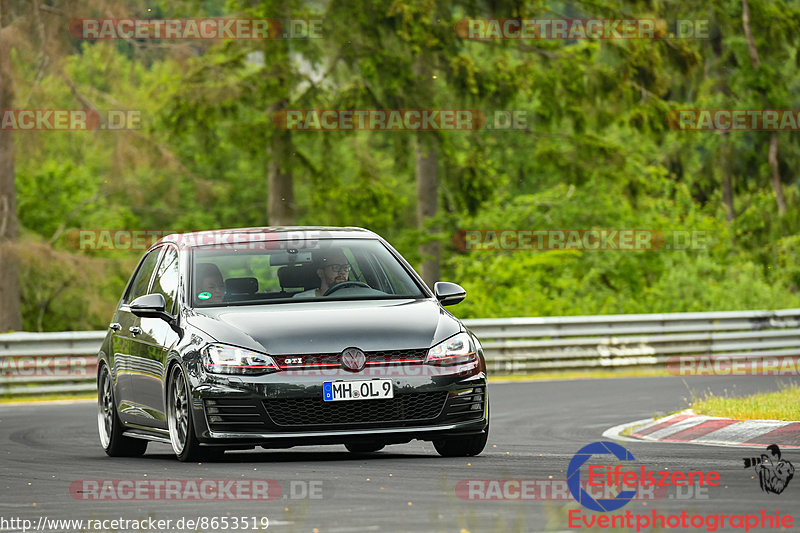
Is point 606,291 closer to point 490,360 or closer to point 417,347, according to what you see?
point 490,360

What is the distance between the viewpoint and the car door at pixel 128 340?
40.8 ft

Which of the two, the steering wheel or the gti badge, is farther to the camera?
the steering wheel

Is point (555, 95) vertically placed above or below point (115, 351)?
above

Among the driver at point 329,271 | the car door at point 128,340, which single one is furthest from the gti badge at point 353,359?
the car door at point 128,340

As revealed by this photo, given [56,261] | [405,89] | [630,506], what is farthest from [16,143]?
[630,506]

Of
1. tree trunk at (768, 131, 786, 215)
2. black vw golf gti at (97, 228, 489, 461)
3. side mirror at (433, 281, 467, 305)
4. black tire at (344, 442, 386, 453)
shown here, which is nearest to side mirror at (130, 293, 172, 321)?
black vw golf gti at (97, 228, 489, 461)

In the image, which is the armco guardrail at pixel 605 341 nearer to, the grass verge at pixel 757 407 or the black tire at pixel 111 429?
the grass verge at pixel 757 407

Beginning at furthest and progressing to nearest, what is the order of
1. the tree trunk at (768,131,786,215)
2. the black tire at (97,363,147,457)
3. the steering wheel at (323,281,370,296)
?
1. the tree trunk at (768,131,786,215)
2. the black tire at (97,363,147,457)
3. the steering wheel at (323,281,370,296)

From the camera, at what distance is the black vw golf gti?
10.6m

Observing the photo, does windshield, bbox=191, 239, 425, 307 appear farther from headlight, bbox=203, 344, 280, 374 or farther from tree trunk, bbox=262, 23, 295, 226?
tree trunk, bbox=262, 23, 295, 226

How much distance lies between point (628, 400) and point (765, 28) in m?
26.2

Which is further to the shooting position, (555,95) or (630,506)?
(555,95)

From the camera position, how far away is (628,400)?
18047 millimetres

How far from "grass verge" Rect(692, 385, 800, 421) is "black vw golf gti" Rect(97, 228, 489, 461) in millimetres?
3119
